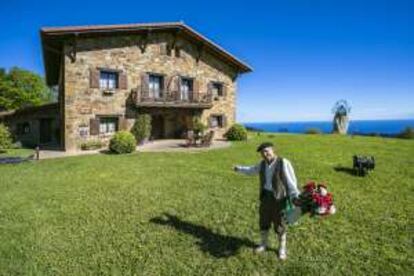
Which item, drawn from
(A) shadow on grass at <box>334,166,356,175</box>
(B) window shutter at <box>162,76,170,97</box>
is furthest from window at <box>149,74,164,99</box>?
(A) shadow on grass at <box>334,166,356,175</box>

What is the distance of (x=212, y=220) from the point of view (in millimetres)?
7277

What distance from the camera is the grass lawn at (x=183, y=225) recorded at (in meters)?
5.41

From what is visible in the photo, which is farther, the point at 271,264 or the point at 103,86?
the point at 103,86

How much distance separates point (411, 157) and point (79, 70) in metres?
18.6

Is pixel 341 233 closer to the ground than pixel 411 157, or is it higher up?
closer to the ground

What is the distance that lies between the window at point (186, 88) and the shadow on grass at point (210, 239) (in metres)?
16.7

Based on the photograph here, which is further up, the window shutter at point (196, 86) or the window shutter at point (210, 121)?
the window shutter at point (196, 86)

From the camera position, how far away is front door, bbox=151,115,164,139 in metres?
23.7

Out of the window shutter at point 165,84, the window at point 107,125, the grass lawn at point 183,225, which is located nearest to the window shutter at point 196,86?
the window shutter at point 165,84

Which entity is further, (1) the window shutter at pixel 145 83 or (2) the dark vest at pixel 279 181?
(1) the window shutter at pixel 145 83

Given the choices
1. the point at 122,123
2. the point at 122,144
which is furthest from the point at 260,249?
the point at 122,123

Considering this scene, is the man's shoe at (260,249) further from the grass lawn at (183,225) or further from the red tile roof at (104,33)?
the red tile roof at (104,33)

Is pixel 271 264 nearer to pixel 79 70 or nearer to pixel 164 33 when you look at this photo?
pixel 79 70

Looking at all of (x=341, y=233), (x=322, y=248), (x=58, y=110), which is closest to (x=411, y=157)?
(x=341, y=233)
